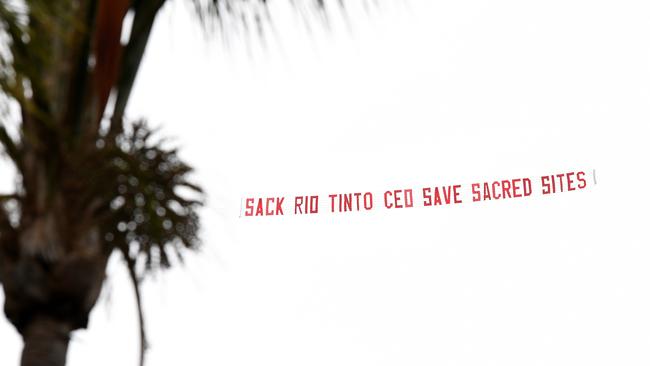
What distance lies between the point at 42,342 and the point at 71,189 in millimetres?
487

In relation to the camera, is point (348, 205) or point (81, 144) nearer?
point (81, 144)

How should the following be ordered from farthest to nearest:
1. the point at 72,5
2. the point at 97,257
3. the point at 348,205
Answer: the point at 348,205 < the point at 97,257 < the point at 72,5

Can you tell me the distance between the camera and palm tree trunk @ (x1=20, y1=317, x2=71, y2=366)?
255cm

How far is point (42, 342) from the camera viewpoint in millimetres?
2551

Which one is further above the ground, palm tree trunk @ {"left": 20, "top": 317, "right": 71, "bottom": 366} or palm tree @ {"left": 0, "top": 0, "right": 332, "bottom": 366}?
palm tree @ {"left": 0, "top": 0, "right": 332, "bottom": 366}

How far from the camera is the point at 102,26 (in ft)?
8.79

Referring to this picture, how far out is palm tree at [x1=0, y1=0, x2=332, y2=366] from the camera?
8.26 feet

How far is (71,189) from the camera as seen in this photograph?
2635mm

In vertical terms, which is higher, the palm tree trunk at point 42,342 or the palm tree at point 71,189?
the palm tree at point 71,189

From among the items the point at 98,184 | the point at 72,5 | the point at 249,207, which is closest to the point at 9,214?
the point at 98,184

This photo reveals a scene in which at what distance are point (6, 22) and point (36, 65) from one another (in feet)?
0.99

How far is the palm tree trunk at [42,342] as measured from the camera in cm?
255

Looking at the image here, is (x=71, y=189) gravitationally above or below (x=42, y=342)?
above

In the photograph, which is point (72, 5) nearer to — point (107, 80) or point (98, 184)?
point (107, 80)
